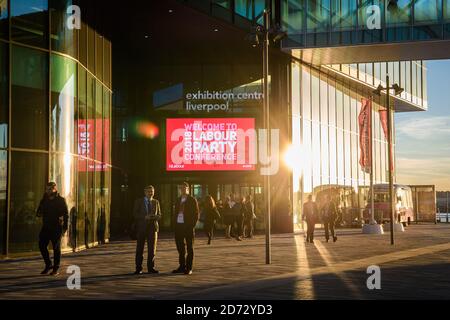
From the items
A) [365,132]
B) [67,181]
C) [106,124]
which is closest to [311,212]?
[106,124]

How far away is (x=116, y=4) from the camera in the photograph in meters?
27.0

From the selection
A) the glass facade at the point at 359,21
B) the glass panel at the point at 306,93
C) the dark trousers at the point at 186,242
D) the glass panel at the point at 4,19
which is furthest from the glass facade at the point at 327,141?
the dark trousers at the point at 186,242

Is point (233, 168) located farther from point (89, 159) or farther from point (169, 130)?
point (89, 159)

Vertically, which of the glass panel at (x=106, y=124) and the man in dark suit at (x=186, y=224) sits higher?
the glass panel at (x=106, y=124)

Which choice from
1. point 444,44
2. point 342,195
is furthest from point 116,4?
point 342,195

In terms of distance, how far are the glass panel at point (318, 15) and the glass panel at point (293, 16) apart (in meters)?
0.39

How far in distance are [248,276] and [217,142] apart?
883 inches

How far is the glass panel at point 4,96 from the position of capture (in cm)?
2005

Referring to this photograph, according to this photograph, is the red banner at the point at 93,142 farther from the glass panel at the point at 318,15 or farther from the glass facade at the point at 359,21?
the glass panel at the point at 318,15

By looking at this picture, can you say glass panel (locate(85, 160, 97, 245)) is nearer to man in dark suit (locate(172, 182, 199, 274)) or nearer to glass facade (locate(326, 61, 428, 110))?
man in dark suit (locate(172, 182, 199, 274))

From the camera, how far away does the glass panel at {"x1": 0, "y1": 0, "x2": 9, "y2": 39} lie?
66.0ft

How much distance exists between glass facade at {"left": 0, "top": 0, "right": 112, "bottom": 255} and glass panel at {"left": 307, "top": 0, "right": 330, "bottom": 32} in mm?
14732

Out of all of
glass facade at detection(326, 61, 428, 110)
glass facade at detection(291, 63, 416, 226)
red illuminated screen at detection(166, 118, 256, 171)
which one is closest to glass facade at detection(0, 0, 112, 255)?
red illuminated screen at detection(166, 118, 256, 171)
